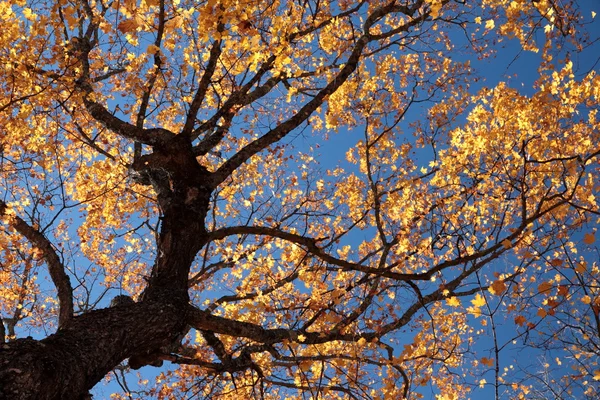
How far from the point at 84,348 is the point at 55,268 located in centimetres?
214

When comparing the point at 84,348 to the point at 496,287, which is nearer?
the point at 84,348

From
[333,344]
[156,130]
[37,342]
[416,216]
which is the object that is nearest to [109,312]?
[37,342]

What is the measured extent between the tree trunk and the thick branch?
140 cm

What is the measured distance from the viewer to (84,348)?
10.8 feet

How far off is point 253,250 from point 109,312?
4.55m

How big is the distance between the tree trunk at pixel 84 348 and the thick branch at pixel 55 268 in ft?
4.60

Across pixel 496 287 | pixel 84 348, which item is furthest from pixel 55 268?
pixel 496 287

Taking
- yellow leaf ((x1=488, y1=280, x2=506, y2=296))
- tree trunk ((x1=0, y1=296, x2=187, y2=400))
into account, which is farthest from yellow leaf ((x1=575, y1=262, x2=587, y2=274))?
tree trunk ((x1=0, y1=296, x2=187, y2=400))

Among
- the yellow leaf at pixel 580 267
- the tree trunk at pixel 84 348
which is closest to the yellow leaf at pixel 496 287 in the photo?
the yellow leaf at pixel 580 267

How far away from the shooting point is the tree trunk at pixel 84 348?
2.76 metres

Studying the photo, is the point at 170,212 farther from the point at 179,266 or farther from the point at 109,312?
the point at 109,312

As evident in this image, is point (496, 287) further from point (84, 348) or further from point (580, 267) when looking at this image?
point (84, 348)

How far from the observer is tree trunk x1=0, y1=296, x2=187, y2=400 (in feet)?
9.07

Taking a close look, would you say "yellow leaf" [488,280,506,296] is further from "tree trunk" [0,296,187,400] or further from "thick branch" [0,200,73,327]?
"thick branch" [0,200,73,327]
